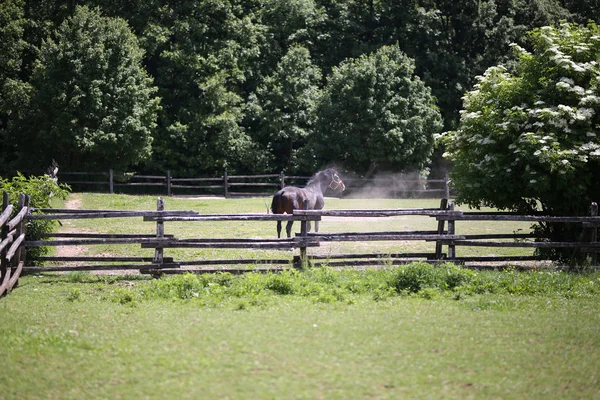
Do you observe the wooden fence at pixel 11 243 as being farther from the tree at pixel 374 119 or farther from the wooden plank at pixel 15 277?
the tree at pixel 374 119

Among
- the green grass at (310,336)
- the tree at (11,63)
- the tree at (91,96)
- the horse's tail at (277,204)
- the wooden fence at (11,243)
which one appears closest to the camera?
the green grass at (310,336)

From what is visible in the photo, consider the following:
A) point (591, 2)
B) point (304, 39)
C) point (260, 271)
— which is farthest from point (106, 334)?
point (591, 2)

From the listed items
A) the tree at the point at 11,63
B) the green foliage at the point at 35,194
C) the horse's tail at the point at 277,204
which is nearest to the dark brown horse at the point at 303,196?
the horse's tail at the point at 277,204

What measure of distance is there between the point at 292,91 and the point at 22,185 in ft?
109

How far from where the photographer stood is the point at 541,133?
14.8m

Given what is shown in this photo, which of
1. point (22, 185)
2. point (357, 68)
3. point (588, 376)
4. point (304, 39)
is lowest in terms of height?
point (588, 376)

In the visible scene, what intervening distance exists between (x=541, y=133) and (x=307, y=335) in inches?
325

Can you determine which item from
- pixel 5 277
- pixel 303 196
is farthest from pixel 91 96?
pixel 5 277

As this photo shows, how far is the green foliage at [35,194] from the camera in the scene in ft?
46.7

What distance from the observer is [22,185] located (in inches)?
592

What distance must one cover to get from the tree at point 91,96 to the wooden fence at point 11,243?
25.4 m

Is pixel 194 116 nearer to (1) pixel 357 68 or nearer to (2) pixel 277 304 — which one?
(1) pixel 357 68

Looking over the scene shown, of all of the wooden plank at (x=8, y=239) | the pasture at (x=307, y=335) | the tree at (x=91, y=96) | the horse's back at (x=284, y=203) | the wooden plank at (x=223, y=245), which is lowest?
the pasture at (x=307, y=335)

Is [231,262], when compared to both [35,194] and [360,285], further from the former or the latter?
[35,194]
